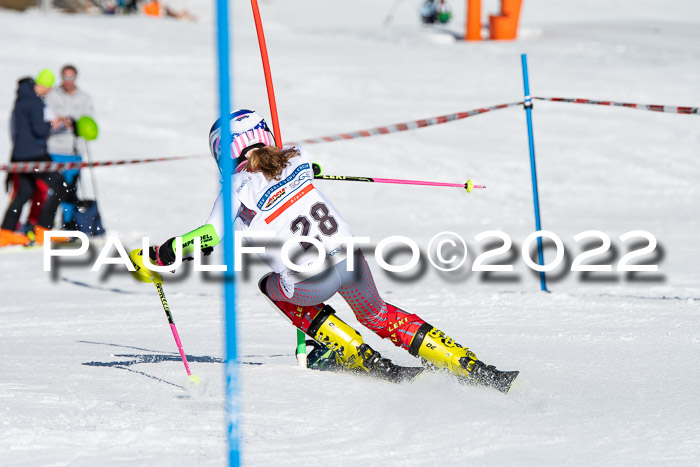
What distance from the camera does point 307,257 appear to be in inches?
184

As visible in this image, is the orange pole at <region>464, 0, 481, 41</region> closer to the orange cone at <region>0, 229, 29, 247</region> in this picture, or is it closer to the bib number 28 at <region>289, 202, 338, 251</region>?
the orange cone at <region>0, 229, 29, 247</region>

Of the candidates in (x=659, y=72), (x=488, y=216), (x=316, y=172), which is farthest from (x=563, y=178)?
(x=316, y=172)

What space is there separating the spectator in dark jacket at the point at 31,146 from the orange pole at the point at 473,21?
42.3 ft

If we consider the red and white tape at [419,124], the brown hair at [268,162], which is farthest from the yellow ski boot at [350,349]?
the red and white tape at [419,124]

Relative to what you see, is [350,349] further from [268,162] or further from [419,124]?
[419,124]

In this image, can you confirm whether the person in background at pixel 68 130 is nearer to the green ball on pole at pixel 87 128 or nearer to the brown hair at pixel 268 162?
the green ball on pole at pixel 87 128

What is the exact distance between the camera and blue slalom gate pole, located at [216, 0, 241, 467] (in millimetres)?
2686

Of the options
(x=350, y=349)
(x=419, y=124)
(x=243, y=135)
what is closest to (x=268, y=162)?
(x=243, y=135)

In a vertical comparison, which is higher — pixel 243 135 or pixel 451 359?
pixel 243 135

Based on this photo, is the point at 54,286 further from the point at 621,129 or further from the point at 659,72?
the point at 659,72

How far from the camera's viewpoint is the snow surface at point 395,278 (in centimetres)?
406

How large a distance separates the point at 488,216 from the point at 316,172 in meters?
7.46

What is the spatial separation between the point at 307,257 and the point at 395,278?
169 inches

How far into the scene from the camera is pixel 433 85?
1706 cm
